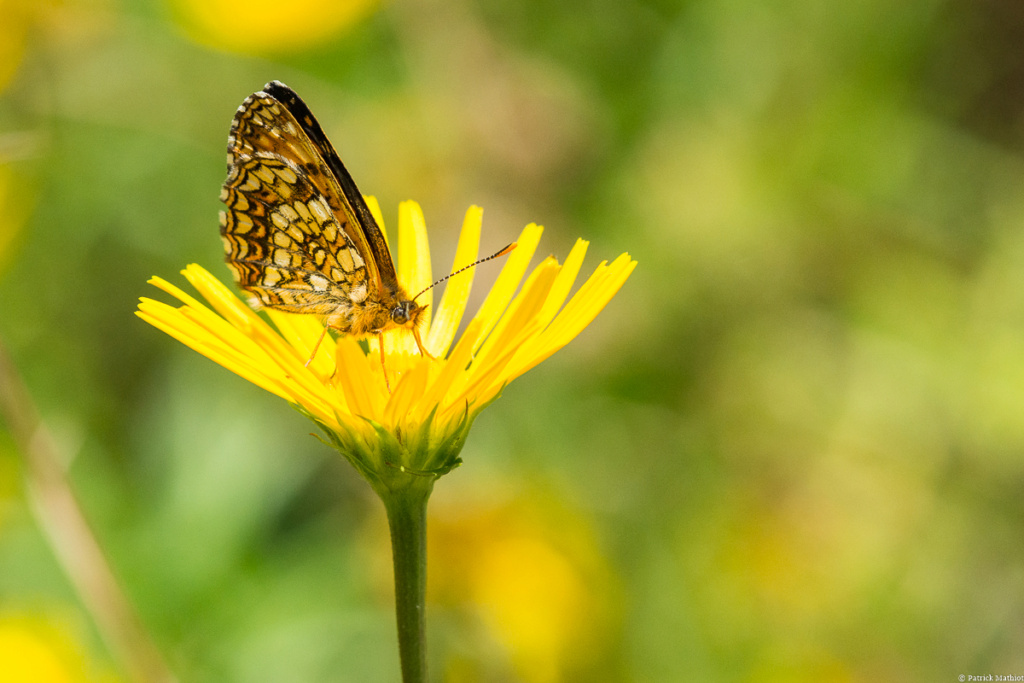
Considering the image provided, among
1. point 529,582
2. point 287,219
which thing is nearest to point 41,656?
point 529,582

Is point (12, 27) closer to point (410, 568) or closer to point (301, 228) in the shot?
point (301, 228)

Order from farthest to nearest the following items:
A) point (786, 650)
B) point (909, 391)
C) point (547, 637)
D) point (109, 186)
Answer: point (109, 186) → point (909, 391) → point (786, 650) → point (547, 637)

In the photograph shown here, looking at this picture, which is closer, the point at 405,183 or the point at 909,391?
the point at 909,391

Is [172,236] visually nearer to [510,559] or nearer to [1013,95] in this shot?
[510,559]

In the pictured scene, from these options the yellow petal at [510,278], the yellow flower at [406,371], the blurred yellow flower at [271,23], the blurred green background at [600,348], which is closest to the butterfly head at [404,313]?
the yellow petal at [510,278]

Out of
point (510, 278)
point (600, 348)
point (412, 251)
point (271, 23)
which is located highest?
point (271, 23)

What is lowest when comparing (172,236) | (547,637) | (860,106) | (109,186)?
(547,637)

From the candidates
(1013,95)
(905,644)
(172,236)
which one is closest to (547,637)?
(905,644)
